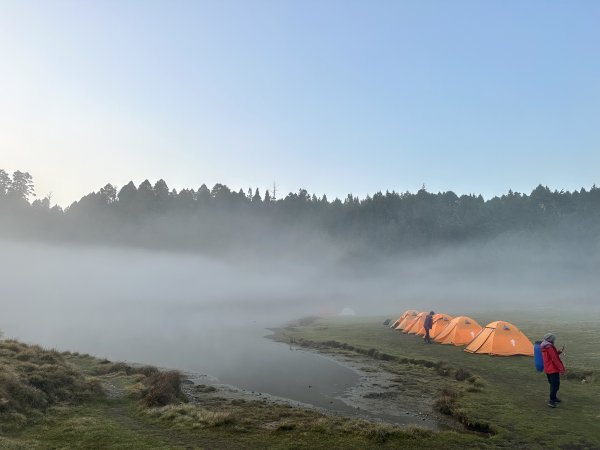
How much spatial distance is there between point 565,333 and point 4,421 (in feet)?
147

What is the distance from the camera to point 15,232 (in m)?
163

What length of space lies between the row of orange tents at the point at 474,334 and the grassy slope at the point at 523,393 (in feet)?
3.32

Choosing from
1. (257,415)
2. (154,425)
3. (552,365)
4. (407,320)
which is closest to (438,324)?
(407,320)

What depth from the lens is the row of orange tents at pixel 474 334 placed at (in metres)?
32.5

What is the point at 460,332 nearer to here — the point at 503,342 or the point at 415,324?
the point at 503,342

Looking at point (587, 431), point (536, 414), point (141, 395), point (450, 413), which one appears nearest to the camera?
point (587, 431)

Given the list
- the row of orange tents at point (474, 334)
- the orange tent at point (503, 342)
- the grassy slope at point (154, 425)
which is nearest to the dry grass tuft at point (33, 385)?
the grassy slope at point (154, 425)

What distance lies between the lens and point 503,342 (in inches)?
1287

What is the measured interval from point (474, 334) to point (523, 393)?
1730 cm

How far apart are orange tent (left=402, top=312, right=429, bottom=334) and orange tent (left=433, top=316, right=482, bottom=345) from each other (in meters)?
7.41

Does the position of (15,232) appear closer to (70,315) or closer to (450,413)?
(70,315)

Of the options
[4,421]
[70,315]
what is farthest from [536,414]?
[70,315]

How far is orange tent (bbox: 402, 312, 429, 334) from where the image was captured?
48.6m

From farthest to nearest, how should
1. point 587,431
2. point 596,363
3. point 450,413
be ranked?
point 596,363 → point 450,413 → point 587,431
